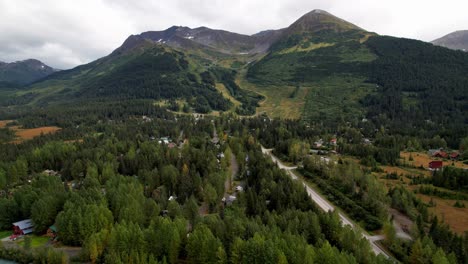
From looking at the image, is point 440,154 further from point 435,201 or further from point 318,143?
point 435,201

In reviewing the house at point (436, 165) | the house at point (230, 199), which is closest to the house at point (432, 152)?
the house at point (436, 165)

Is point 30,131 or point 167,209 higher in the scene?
point 30,131

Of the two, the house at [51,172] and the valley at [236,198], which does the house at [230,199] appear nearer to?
the valley at [236,198]

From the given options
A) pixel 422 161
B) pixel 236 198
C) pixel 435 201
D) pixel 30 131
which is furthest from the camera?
pixel 30 131

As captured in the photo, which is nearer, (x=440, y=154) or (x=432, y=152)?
(x=440, y=154)

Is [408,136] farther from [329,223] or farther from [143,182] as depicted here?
[143,182]

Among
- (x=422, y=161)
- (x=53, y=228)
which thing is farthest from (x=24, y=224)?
(x=422, y=161)

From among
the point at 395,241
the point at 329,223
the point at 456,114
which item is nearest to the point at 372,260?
the point at 329,223
